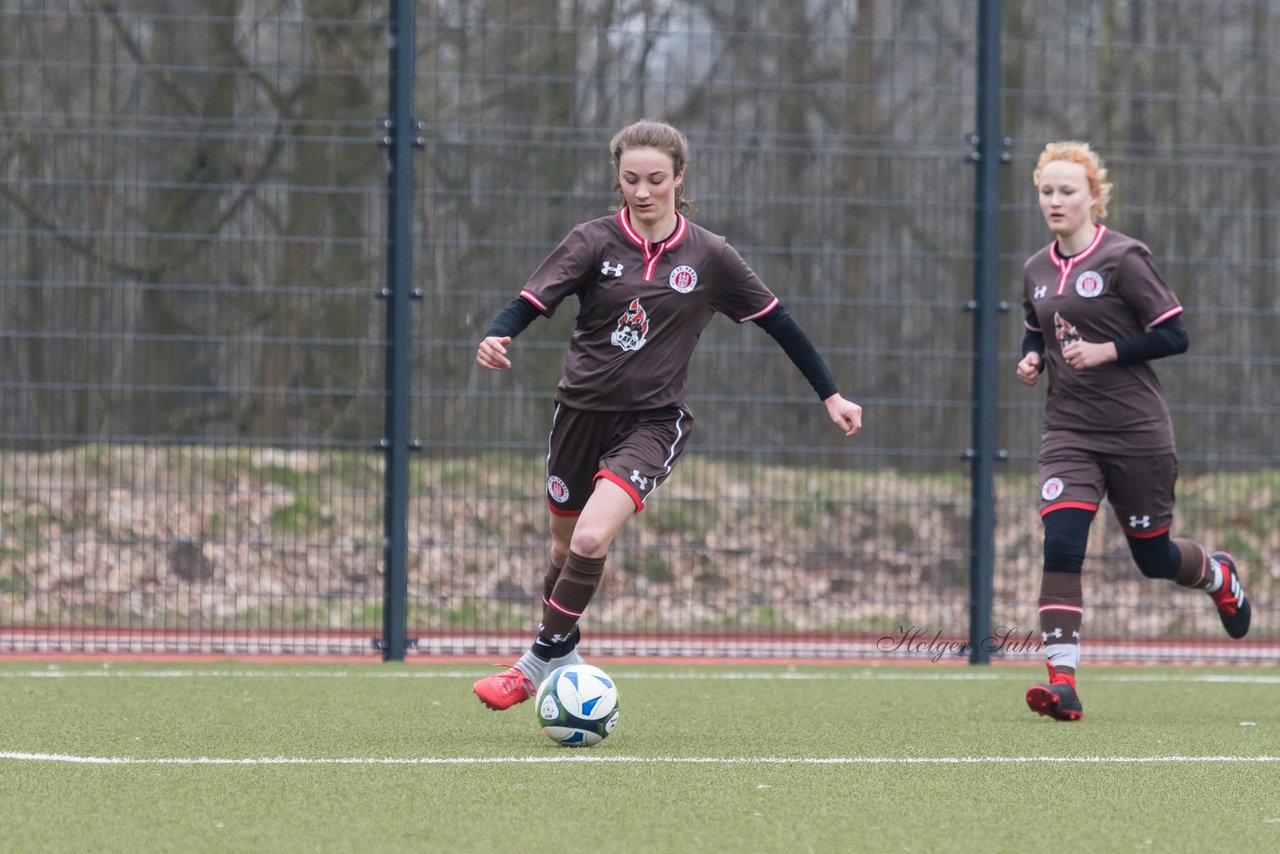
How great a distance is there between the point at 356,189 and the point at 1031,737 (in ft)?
14.3

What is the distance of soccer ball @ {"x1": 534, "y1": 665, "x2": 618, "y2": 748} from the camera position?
540 centimetres

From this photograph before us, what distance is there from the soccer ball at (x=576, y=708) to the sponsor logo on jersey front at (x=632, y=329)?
1.07 m

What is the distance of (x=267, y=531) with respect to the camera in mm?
10562

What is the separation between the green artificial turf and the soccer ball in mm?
80

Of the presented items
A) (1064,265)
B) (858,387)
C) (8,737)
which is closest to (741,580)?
(858,387)

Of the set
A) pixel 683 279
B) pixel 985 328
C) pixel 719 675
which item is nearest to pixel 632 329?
pixel 683 279

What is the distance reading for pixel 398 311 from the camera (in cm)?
845

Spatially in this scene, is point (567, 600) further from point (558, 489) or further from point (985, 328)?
point (985, 328)

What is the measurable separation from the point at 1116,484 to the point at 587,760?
244 centimetres

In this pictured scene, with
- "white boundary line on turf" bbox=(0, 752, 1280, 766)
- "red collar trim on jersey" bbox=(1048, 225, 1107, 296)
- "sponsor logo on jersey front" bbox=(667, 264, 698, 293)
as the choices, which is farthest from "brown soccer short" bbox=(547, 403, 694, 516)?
"red collar trim on jersey" bbox=(1048, 225, 1107, 296)

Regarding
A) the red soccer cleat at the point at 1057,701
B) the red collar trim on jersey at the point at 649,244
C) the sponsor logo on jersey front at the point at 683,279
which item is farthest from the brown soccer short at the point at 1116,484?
the red collar trim on jersey at the point at 649,244

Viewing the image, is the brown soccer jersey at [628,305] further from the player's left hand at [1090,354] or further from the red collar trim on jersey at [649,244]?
the player's left hand at [1090,354]

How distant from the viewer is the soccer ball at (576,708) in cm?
540

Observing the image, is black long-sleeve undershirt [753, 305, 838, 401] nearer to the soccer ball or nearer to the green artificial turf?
the green artificial turf
